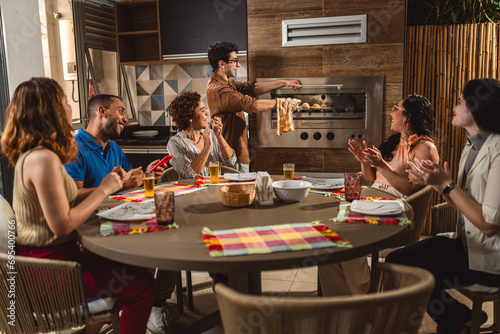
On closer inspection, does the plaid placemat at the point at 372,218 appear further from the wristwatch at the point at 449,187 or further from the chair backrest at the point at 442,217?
the chair backrest at the point at 442,217

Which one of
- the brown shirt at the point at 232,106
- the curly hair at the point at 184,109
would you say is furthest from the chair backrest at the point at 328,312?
the brown shirt at the point at 232,106

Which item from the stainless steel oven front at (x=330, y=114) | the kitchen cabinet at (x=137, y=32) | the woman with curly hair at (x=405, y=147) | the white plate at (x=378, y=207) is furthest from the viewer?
the kitchen cabinet at (x=137, y=32)

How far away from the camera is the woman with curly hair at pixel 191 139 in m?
2.74

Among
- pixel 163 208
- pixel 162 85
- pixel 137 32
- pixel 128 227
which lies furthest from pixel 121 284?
pixel 162 85

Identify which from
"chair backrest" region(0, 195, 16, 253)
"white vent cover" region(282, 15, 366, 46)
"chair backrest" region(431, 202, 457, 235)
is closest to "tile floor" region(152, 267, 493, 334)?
"chair backrest" region(431, 202, 457, 235)

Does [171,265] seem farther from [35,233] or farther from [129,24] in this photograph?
[129,24]

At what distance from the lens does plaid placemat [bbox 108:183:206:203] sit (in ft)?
6.59

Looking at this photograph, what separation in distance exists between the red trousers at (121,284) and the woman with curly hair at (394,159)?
1027 millimetres

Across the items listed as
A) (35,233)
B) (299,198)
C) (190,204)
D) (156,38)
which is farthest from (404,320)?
(156,38)

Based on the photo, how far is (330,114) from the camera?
141 inches

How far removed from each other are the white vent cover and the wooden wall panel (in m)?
0.04

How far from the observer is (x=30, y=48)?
11.8 feet

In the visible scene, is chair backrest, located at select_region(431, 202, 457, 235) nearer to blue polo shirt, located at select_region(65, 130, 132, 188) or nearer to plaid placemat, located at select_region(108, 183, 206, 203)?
plaid placemat, located at select_region(108, 183, 206, 203)

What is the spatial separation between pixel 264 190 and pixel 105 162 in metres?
1.00
